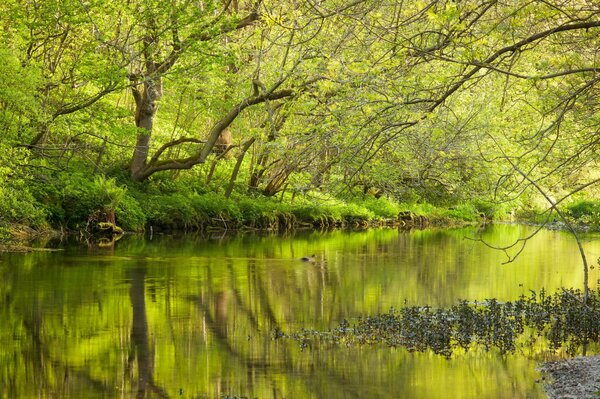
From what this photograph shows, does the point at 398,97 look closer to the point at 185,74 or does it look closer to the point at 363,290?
the point at 363,290

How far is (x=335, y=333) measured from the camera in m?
12.6

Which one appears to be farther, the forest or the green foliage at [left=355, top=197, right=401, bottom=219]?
the green foliage at [left=355, top=197, right=401, bottom=219]

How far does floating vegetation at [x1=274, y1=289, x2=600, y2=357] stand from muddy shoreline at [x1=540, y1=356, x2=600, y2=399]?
97 centimetres

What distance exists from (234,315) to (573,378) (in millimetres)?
6012

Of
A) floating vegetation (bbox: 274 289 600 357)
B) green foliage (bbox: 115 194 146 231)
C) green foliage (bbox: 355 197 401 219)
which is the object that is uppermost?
green foliage (bbox: 355 197 401 219)

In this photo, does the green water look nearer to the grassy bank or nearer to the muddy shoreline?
the muddy shoreline

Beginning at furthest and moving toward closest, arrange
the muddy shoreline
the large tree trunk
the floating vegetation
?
→ the large tree trunk → the floating vegetation → the muddy shoreline

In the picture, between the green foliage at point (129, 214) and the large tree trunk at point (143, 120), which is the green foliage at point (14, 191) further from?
the large tree trunk at point (143, 120)

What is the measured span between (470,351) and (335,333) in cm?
193

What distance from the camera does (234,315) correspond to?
14.4 m

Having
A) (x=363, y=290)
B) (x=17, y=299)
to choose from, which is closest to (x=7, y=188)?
(x=17, y=299)

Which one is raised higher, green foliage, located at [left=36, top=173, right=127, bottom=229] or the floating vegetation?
green foliage, located at [left=36, top=173, right=127, bottom=229]

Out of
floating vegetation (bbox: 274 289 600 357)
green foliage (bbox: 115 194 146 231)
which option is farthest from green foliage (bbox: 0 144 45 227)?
floating vegetation (bbox: 274 289 600 357)

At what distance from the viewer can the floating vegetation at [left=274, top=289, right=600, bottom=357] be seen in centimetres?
1195
